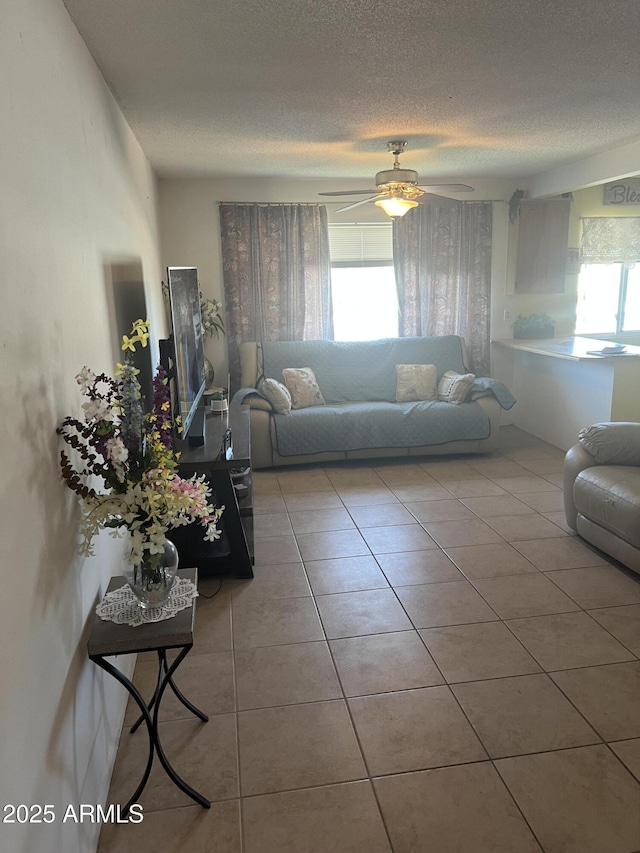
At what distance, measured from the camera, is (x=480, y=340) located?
599cm

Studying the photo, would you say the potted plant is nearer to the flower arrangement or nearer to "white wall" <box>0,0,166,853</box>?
"white wall" <box>0,0,166,853</box>

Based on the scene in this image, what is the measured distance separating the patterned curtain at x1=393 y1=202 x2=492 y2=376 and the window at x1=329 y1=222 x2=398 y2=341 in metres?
0.12

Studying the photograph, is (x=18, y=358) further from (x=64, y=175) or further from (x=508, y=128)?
(x=508, y=128)

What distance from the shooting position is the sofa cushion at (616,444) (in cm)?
334

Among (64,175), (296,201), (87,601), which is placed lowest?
(87,601)

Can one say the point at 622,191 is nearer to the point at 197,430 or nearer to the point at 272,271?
the point at 272,271

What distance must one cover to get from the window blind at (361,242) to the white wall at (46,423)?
12.0 ft

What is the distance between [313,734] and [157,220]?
→ 4.28 m

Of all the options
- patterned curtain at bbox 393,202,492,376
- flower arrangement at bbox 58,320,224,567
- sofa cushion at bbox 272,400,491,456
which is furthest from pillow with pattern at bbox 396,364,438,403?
flower arrangement at bbox 58,320,224,567

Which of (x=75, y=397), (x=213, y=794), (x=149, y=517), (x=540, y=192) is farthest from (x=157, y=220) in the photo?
(x=213, y=794)

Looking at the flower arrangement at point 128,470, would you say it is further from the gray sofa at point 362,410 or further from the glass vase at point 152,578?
the gray sofa at point 362,410

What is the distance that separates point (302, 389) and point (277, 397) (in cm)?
36

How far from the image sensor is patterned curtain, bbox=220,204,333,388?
548 centimetres

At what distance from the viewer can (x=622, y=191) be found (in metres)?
5.83
